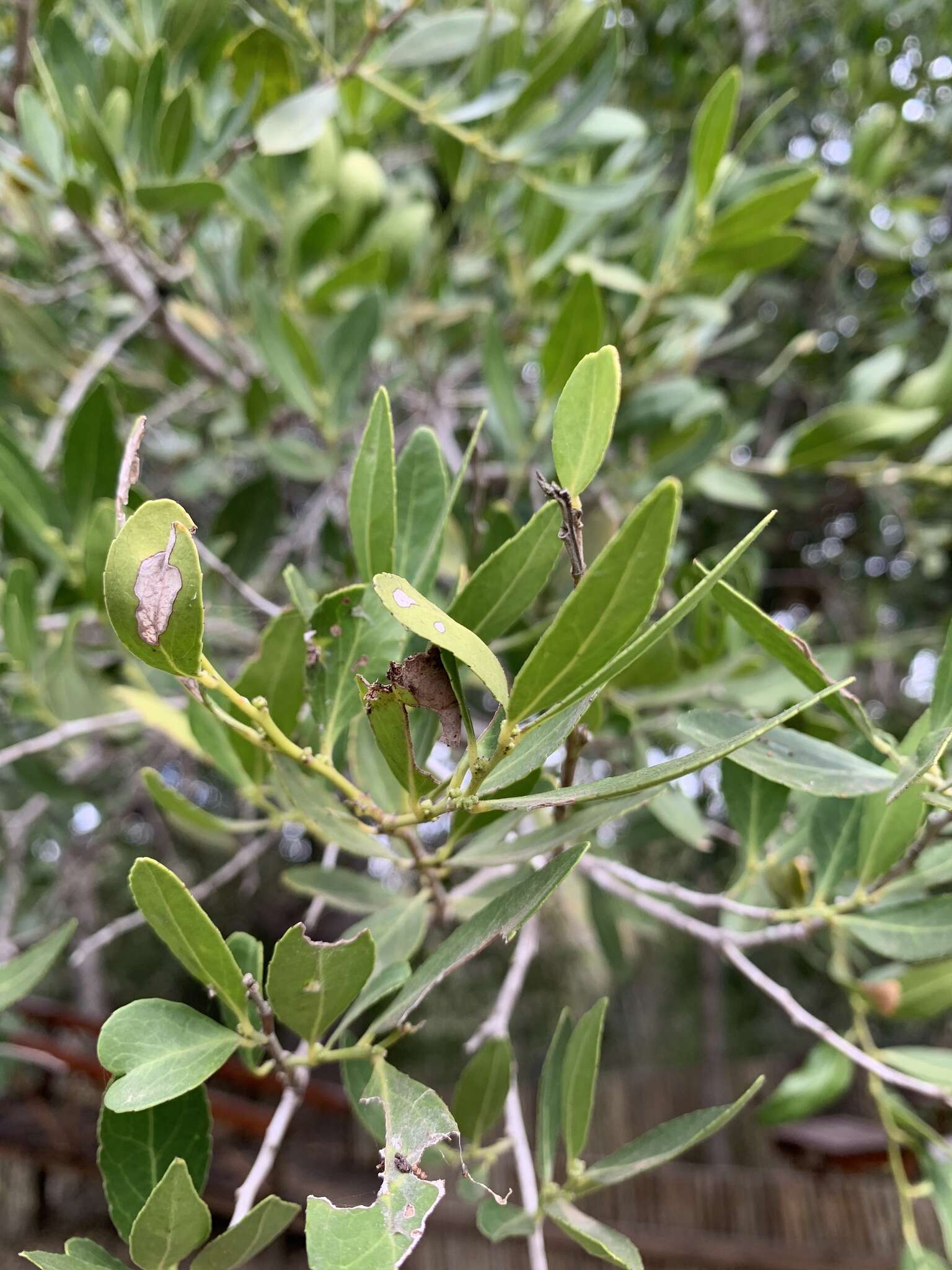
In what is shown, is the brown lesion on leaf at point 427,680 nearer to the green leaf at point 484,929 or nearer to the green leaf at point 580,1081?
the green leaf at point 484,929

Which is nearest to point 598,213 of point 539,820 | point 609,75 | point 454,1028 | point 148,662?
point 609,75

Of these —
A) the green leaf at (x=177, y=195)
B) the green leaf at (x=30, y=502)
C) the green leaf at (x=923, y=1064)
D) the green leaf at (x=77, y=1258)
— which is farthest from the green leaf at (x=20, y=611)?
the green leaf at (x=923, y=1064)

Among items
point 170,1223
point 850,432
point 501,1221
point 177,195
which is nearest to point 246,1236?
point 170,1223

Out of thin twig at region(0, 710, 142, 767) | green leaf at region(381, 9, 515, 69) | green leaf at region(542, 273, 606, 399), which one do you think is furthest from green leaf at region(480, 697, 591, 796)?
green leaf at region(381, 9, 515, 69)

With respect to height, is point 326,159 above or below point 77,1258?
above

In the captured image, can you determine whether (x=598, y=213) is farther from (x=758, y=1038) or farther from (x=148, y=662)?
(x=758, y=1038)

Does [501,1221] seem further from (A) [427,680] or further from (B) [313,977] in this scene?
(A) [427,680]
